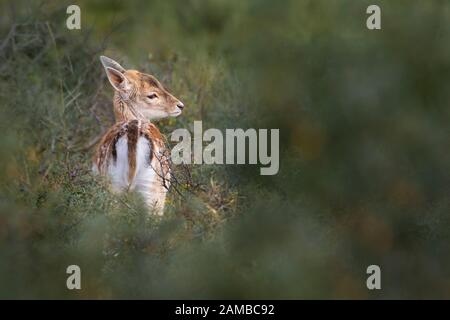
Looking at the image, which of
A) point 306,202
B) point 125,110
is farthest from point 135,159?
point 306,202

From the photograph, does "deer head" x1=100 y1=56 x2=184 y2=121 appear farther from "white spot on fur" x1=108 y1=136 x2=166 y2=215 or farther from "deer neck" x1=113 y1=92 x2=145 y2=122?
"white spot on fur" x1=108 y1=136 x2=166 y2=215

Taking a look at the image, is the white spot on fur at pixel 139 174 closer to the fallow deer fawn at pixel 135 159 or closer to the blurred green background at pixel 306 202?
the fallow deer fawn at pixel 135 159

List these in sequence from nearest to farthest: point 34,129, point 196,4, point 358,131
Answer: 1. point 358,131
2. point 34,129
3. point 196,4

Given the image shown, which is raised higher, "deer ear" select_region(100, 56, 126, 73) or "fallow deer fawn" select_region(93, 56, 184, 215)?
"deer ear" select_region(100, 56, 126, 73)

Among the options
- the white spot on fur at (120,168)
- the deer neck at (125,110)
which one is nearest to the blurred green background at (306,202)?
the white spot on fur at (120,168)

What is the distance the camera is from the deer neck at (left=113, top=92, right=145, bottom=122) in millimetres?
5477

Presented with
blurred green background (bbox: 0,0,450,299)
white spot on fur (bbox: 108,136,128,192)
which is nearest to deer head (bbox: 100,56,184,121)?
white spot on fur (bbox: 108,136,128,192)

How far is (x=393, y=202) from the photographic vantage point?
134 inches

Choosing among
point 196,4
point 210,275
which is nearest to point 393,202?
point 210,275

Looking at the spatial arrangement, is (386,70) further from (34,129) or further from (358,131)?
(34,129)

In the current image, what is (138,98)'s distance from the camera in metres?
5.50

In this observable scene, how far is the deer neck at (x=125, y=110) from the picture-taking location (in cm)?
548

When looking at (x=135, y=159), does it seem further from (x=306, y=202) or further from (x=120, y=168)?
(x=306, y=202)

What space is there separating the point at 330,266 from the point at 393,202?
0.94 feet
